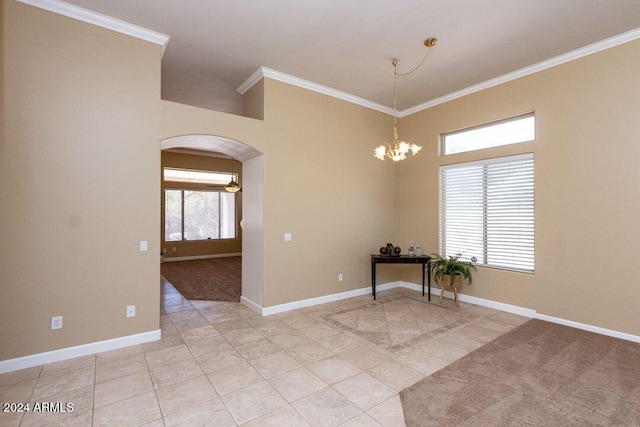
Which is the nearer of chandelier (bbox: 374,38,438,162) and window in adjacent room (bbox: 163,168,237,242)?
chandelier (bbox: 374,38,438,162)

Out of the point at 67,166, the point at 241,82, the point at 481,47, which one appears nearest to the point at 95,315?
the point at 67,166

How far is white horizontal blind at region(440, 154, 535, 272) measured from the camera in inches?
177

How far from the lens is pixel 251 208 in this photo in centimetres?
484

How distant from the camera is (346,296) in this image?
5367 millimetres

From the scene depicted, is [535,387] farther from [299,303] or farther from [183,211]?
[183,211]

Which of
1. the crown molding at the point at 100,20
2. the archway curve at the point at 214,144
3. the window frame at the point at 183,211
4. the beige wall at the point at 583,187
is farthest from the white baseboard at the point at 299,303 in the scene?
the window frame at the point at 183,211

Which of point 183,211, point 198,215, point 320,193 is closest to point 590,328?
point 320,193

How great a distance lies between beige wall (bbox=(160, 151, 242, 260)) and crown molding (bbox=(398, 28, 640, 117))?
6.91 m

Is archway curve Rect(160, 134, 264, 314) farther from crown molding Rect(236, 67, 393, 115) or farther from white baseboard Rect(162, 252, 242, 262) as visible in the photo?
white baseboard Rect(162, 252, 242, 262)

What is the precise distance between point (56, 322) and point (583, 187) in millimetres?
6356

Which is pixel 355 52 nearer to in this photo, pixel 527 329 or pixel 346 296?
pixel 346 296

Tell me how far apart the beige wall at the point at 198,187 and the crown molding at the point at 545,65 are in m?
6.91

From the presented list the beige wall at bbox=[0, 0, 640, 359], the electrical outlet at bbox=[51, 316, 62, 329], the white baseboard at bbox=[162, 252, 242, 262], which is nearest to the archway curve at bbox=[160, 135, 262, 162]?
the beige wall at bbox=[0, 0, 640, 359]

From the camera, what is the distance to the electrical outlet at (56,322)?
305 centimetres
